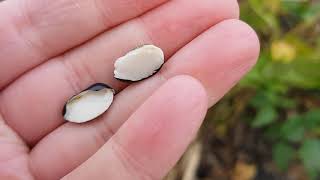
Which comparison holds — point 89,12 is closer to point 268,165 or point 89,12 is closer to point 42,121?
point 42,121

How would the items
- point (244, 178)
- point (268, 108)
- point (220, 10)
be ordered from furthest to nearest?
point (244, 178) → point (268, 108) → point (220, 10)

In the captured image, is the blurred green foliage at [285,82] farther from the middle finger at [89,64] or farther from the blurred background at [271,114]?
the middle finger at [89,64]

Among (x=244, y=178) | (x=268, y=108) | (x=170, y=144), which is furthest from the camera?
(x=244, y=178)

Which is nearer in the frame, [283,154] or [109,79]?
[109,79]

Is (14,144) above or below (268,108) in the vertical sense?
above

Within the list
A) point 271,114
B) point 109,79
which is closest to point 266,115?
point 271,114

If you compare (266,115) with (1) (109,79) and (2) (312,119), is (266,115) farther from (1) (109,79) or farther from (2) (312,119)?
(1) (109,79)

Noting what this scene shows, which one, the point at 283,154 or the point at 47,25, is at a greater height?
the point at 47,25

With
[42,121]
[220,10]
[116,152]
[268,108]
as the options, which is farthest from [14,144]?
[268,108]
